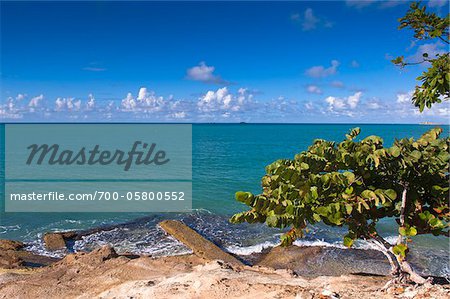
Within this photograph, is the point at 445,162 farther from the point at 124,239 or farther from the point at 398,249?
the point at 124,239

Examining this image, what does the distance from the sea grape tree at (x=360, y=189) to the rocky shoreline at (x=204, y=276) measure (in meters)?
1.26

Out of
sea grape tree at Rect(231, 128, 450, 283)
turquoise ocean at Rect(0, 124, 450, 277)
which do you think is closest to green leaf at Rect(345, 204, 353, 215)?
sea grape tree at Rect(231, 128, 450, 283)

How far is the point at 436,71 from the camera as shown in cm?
498

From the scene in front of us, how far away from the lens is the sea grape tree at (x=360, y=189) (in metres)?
5.16

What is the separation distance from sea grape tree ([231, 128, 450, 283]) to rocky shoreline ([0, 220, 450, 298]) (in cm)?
126

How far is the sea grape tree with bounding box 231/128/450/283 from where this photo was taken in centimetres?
516

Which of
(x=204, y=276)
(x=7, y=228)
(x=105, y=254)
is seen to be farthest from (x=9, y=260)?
(x=204, y=276)

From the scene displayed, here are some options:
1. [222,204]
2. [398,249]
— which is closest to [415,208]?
[398,249]

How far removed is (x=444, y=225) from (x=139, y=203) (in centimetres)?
2117

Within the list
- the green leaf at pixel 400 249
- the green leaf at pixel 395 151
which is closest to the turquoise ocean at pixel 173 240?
the green leaf at pixel 400 249

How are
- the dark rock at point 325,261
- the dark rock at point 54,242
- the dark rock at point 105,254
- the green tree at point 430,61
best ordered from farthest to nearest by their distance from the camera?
the dark rock at point 54,242, the dark rock at point 325,261, the dark rock at point 105,254, the green tree at point 430,61

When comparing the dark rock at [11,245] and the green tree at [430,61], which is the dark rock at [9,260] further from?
the green tree at [430,61]

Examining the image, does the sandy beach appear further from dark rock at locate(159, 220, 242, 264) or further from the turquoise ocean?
the turquoise ocean

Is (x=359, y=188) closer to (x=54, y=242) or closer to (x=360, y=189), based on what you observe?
(x=360, y=189)
